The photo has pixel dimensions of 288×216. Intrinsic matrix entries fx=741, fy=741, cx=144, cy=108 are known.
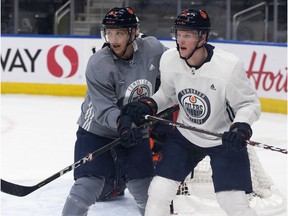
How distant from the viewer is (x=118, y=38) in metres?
2.84

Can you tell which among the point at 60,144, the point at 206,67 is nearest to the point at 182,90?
the point at 206,67

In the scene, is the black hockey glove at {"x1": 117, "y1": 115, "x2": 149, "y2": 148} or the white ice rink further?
the white ice rink

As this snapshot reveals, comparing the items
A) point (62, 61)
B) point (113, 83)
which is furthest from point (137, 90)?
point (62, 61)

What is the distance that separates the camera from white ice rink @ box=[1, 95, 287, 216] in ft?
12.3

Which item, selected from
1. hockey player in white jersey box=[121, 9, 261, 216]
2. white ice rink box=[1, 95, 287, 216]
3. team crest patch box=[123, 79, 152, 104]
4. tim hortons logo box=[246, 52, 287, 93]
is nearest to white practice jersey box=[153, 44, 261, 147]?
hockey player in white jersey box=[121, 9, 261, 216]

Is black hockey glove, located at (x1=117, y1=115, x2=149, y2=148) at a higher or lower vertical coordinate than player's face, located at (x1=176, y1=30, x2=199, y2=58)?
lower

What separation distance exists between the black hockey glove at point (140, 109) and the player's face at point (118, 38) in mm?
229

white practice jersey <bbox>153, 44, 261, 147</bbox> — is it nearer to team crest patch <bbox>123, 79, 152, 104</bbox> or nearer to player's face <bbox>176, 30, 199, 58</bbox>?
player's face <bbox>176, 30, 199, 58</bbox>

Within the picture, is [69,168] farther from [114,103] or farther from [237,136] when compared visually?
[237,136]

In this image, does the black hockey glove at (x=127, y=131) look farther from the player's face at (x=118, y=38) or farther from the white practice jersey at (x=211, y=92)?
the player's face at (x=118, y=38)

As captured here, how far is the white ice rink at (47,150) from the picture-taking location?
12.3 feet

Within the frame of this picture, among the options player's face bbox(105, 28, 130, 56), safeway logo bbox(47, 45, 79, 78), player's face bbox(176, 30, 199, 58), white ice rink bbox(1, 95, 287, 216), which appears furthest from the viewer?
safeway logo bbox(47, 45, 79, 78)

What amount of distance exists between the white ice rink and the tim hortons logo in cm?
27

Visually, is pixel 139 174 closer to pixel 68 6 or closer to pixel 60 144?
pixel 60 144
